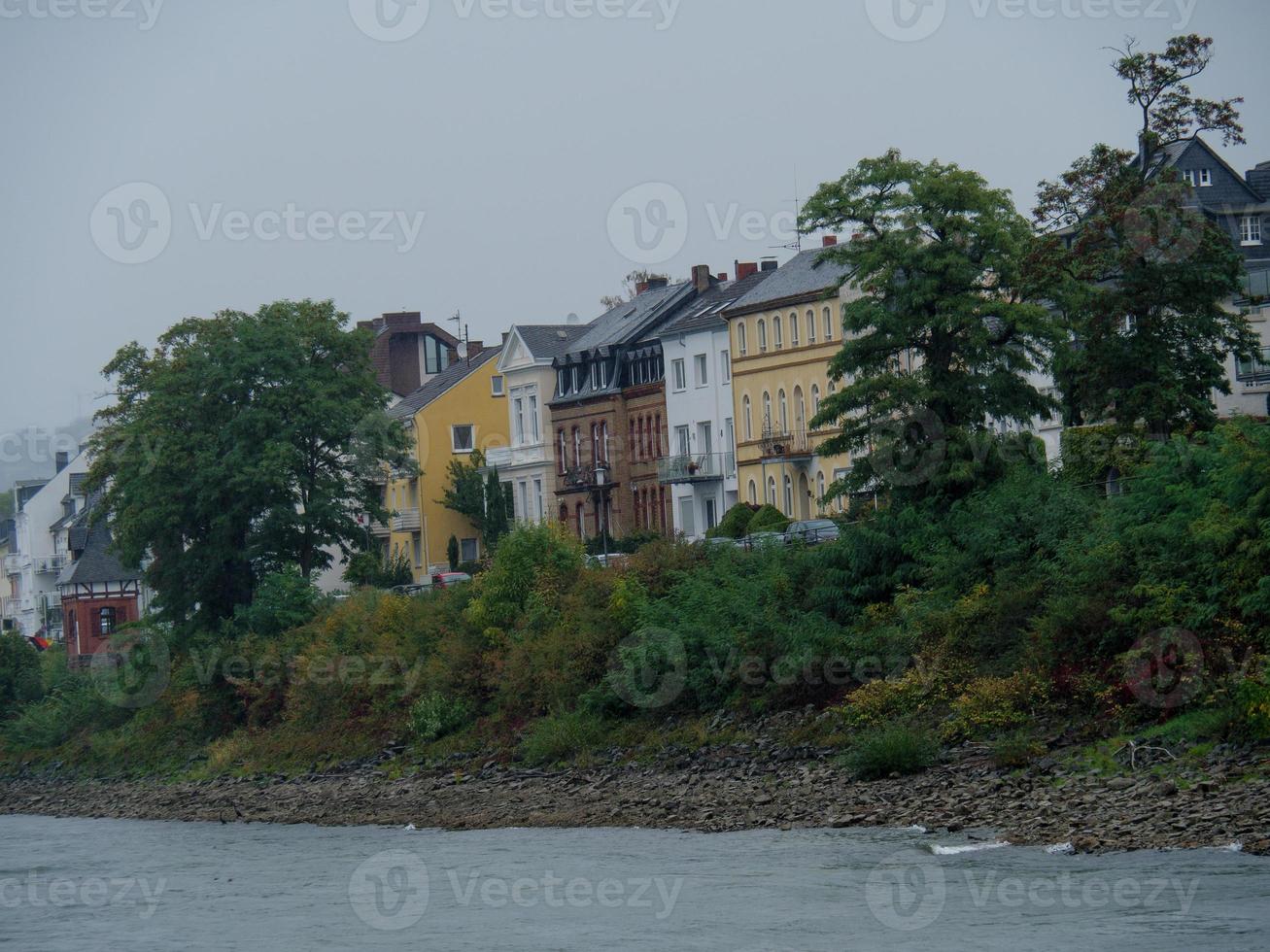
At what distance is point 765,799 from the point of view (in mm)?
35750

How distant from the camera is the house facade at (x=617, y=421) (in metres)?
86.6

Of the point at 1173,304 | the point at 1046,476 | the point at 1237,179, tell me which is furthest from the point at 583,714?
the point at 1237,179

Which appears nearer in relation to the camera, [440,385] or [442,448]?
[442,448]

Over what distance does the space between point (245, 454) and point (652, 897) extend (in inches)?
1618

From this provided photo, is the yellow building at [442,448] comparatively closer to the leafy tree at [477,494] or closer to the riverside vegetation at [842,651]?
→ the leafy tree at [477,494]

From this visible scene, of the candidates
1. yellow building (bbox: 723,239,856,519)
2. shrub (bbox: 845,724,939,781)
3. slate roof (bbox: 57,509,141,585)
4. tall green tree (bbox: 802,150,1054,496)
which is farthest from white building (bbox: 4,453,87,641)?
shrub (bbox: 845,724,939,781)

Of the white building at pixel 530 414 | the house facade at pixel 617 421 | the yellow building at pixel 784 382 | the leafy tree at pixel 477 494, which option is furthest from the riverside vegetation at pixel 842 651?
the white building at pixel 530 414

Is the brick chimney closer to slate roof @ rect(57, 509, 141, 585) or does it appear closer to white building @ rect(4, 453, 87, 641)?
slate roof @ rect(57, 509, 141, 585)

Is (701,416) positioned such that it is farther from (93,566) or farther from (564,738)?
(93,566)

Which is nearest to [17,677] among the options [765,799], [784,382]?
[784,382]

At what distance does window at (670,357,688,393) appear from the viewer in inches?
3307

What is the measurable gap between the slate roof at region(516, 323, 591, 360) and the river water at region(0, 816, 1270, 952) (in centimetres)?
5750

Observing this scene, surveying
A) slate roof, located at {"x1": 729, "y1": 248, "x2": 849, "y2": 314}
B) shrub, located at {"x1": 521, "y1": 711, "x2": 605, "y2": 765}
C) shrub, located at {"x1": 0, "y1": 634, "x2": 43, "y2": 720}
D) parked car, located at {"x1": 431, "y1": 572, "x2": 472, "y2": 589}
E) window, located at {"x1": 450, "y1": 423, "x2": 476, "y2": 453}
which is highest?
slate roof, located at {"x1": 729, "y1": 248, "x2": 849, "y2": 314}

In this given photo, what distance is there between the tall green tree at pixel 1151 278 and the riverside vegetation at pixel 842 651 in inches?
71.2
